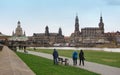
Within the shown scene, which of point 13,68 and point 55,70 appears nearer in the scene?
point 13,68

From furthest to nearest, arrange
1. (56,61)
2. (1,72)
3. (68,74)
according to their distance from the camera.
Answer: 1. (56,61)
2. (68,74)
3. (1,72)

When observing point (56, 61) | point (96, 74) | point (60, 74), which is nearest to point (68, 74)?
point (60, 74)

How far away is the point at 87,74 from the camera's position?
21000mm

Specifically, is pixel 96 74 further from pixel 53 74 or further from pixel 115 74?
pixel 53 74

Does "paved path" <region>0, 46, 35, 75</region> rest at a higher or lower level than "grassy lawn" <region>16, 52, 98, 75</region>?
higher

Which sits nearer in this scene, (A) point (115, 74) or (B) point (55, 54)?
(A) point (115, 74)

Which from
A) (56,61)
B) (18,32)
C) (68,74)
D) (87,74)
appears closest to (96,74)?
(87,74)

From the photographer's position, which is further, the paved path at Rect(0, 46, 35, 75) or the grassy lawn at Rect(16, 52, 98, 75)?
the grassy lawn at Rect(16, 52, 98, 75)

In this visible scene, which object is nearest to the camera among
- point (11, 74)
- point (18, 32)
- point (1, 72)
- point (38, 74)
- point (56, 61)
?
point (11, 74)

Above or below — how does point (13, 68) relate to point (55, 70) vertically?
above

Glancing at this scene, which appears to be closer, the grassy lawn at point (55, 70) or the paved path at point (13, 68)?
the paved path at point (13, 68)

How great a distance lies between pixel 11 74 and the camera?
27.4ft

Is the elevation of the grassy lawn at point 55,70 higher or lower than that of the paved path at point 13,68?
lower

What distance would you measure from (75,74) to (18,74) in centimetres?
1238
